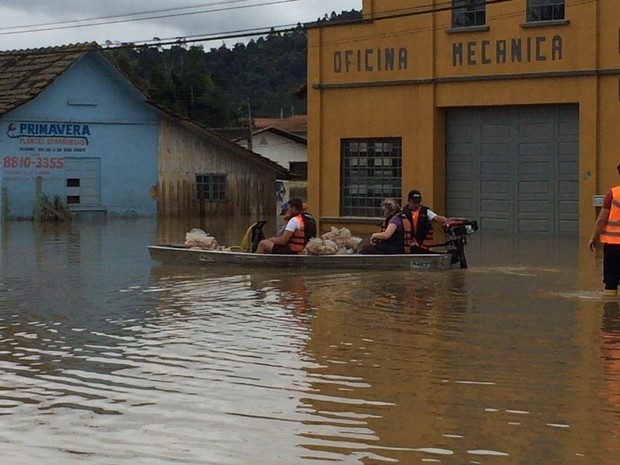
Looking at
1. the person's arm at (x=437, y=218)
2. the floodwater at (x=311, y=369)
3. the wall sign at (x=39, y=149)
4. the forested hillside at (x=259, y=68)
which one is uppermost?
the forested hillside at (x=259, y=68)

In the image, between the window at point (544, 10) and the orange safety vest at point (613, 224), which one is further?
the window at point (544, 10)

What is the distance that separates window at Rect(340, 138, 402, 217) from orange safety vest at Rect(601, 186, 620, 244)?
15401 mm

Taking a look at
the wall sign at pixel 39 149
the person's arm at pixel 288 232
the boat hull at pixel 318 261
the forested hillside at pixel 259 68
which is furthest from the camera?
the forested hillside at pixel 259 68

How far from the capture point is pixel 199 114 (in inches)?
2840

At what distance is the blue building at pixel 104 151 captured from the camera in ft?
137

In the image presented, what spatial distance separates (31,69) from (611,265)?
32.2 metres

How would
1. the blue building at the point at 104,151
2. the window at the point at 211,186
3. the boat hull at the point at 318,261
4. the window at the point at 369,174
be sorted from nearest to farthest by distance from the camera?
Result: the boat hull at the point at 318,261
the window at the point at 369,174
the blue building at the point at 104,151
the window at the point at 211,186

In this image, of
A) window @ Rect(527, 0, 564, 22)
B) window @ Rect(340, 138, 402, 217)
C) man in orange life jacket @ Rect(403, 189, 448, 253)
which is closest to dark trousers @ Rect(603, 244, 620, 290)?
man in orange life jacket @ Rect(403, 189, 448, 253)

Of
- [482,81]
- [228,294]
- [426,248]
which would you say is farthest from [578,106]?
[228,294]

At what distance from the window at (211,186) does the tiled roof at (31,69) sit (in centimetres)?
645

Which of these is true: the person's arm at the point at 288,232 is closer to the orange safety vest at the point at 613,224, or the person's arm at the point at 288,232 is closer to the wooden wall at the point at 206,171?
the orange safety vest at the point at 613,224

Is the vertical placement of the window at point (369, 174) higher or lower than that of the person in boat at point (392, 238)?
higher

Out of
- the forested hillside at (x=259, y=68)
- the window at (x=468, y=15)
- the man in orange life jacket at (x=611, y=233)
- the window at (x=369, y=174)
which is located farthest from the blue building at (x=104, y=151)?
the forested hillside at (x=259, y=68)

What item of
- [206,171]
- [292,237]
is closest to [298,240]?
[292,237]
